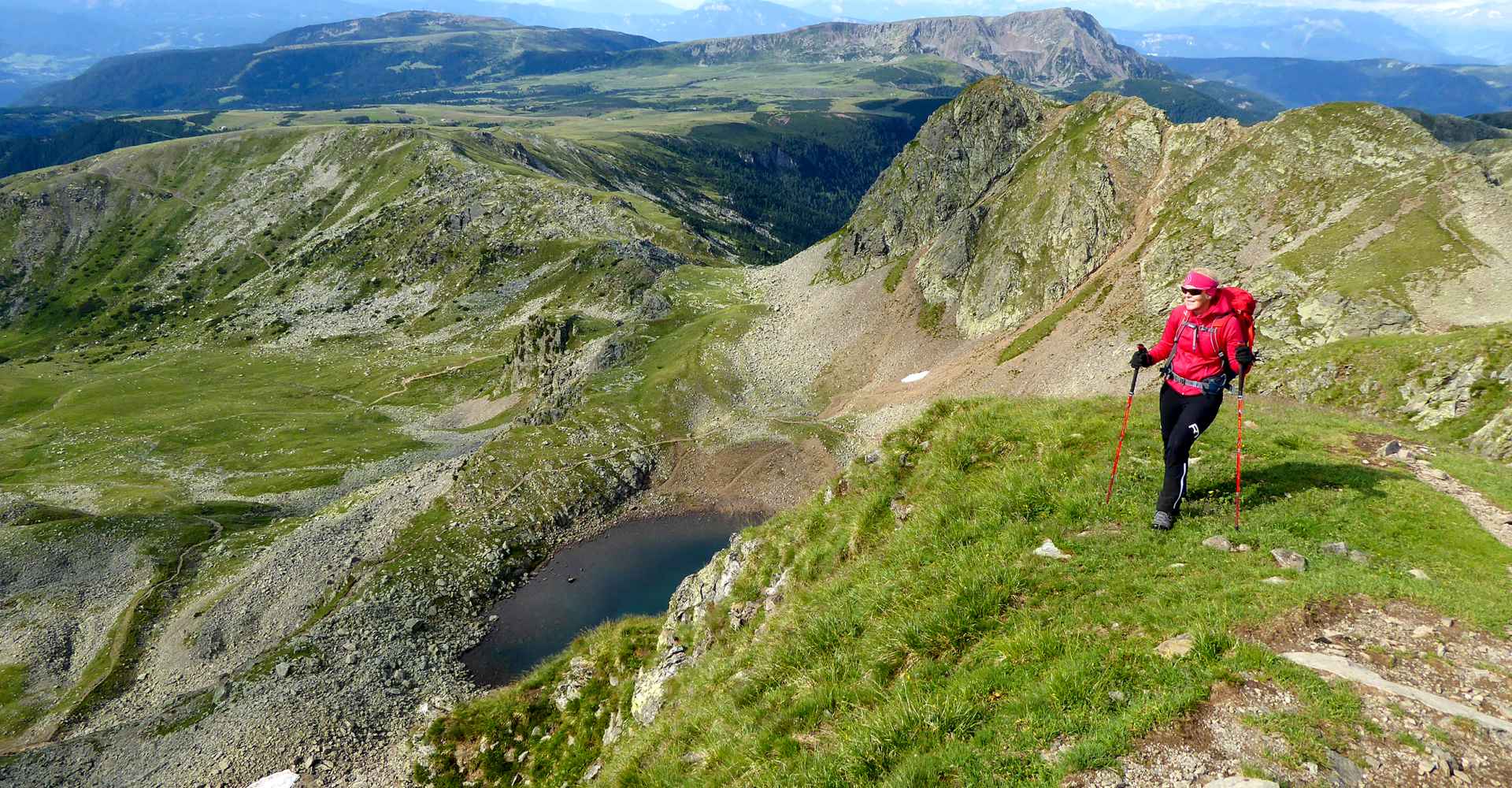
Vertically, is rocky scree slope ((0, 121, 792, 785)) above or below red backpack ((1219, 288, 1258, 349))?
below

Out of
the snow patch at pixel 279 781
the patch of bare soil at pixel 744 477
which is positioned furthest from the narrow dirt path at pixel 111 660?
the patch of bare soil at pixel 744 477

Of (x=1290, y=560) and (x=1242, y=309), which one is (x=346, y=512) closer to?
(x=1242, y=309)

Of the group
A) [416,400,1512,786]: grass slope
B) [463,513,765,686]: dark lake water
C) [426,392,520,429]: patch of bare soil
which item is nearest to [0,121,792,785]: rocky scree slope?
[426,392,520,429]: patch of bare soil

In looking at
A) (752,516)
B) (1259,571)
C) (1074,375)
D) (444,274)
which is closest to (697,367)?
(752,516)

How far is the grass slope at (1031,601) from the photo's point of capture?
9250 mm

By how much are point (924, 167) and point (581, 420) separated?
77.0m

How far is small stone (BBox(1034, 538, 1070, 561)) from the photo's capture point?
13.7 metres

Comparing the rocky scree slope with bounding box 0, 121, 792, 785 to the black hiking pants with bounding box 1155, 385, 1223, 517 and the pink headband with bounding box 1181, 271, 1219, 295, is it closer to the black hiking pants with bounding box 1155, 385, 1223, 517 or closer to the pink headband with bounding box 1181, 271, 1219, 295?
the black hiking pants with bounding box 1155, 385, 1223, 517

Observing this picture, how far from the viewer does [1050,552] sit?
13.9 meters

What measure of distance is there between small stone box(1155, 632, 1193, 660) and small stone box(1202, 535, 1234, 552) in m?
3.81

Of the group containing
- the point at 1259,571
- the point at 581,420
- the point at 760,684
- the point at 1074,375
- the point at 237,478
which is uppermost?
the point at 1259,571

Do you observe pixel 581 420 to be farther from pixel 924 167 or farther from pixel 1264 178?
pixel 1264 178

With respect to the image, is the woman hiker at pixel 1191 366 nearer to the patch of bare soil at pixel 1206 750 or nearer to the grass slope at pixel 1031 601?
the grass slope at pixel 1031 601

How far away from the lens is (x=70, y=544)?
226ft
